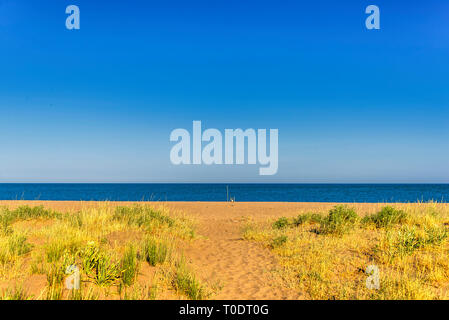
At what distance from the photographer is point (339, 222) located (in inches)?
442

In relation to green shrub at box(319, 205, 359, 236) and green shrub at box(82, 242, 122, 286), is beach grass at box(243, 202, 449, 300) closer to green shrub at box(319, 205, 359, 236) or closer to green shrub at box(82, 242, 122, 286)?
green shrub at box(319, 205, 359, 236)

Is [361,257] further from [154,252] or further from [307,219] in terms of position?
[154,252]

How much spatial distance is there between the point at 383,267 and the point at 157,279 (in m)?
5.65

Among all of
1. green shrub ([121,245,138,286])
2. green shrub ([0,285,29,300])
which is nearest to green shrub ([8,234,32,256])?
green shrub ([0,285,29,300])

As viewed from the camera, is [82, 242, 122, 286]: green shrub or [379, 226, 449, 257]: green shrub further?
[379, 226, 449, 257]: green shrub

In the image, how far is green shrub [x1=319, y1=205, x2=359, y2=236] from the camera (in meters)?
10.7

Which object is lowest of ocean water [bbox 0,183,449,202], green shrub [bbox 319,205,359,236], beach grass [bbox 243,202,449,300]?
ocean water [bbox 0,183,449,202]

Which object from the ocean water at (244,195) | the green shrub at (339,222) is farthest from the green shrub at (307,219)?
the ocean water at (244,195)

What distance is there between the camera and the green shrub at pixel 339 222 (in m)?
10.7

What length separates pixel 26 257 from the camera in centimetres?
739
